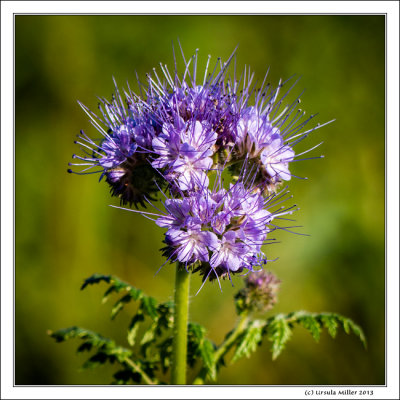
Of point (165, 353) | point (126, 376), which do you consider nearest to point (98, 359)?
point (126, 376)

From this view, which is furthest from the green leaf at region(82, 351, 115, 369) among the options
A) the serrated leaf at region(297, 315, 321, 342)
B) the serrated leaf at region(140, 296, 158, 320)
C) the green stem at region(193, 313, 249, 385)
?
the serrated leaf at region(297, 315, 321, 342)

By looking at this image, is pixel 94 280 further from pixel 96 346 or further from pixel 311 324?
pixel 311 324

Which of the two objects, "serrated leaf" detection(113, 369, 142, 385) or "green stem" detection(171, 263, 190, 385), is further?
"serrated leaf" detection(113, 369, 142, 385)

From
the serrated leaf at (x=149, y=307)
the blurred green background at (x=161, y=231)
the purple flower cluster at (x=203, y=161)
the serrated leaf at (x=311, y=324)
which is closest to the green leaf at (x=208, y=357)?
the serrated leaf at (x=149, y=307)

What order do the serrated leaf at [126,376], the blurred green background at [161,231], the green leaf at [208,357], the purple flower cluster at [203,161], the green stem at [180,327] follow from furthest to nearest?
the blurred green background at [161,231] → the serrated leaf at [126,376] → the green leaf at [208,357] → the green stem at [180,327] → the purple flower cluster at [203,161]

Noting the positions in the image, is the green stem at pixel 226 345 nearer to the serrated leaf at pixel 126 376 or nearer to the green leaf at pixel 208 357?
the green leaf at pixel 208 357

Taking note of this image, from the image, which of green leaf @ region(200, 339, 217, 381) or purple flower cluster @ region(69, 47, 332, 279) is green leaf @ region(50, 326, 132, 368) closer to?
green leaf @ region(200, 339, 217, 381)
